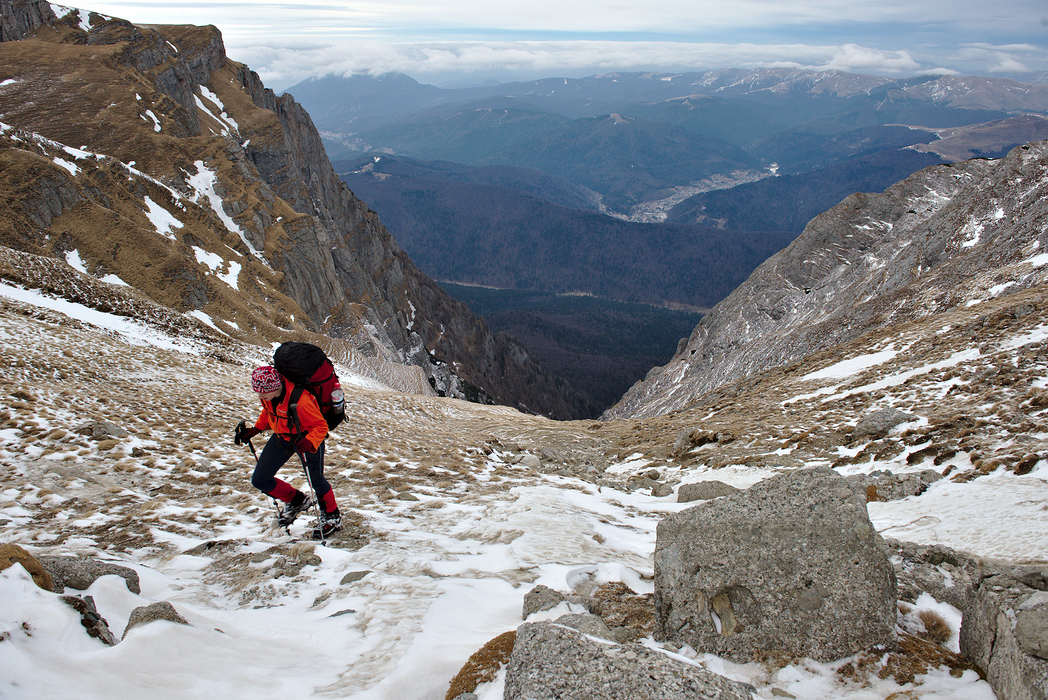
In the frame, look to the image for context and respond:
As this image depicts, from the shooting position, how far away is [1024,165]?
49.9 meters

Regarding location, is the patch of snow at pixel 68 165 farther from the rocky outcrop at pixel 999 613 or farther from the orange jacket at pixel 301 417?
the rocky outcrop at pixel 999 613

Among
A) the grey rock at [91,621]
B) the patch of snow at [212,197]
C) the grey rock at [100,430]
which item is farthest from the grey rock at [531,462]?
the patch of snow at [212,197]

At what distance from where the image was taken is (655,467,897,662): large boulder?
509cm

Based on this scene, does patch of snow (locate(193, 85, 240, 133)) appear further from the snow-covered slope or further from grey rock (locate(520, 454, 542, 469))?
grey rock (locate(520, 454, 542, 469))

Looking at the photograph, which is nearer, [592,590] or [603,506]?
[592,590]

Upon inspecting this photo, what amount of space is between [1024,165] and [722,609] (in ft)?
217

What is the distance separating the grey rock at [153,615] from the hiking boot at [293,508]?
12.2 ft

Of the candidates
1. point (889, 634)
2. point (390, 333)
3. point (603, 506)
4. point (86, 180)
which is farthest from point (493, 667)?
point (390, 333)

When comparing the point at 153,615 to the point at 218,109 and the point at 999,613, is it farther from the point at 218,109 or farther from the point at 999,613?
the point at 218,109

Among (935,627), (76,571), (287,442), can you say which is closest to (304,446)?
(287,442)

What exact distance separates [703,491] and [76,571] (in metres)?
11.0

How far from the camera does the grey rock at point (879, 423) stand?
12.8 meters

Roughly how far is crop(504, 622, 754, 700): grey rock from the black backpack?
4850 millimetres

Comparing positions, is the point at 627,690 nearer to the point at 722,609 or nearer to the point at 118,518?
the point at 722,609
